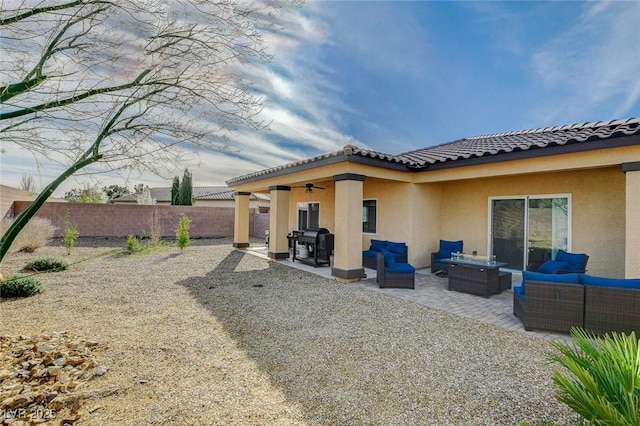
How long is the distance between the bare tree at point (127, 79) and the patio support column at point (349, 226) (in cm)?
449

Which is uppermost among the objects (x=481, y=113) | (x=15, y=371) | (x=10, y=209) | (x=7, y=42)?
(x=481, y=113)

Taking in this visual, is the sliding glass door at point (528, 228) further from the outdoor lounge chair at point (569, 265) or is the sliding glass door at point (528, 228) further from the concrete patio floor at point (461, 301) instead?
the outdoor lounge chair at point (569, 265)

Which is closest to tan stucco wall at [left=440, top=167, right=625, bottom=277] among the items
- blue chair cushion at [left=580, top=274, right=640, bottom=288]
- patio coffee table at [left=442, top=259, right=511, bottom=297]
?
patio coffee table at [left=442, top=259, right=511, bottom=297]

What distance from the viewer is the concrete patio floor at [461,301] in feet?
18.5

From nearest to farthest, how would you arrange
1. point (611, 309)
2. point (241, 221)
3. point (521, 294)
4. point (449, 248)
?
point (611, 309) → point (521, 294) → point (449, 248) → point (241, 221)

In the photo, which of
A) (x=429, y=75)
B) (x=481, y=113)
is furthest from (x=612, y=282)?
(x=481, y=113)

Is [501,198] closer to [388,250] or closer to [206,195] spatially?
[388,250]

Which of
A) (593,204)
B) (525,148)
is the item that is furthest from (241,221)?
(593,204)

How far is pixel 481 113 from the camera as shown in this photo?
1420 cm

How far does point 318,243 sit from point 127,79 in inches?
306

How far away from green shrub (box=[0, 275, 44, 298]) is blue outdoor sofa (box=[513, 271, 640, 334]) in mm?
10768

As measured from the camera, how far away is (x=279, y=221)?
12258 millimetres

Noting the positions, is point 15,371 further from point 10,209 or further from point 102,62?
point 10,209

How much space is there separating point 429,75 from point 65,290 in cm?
1427
